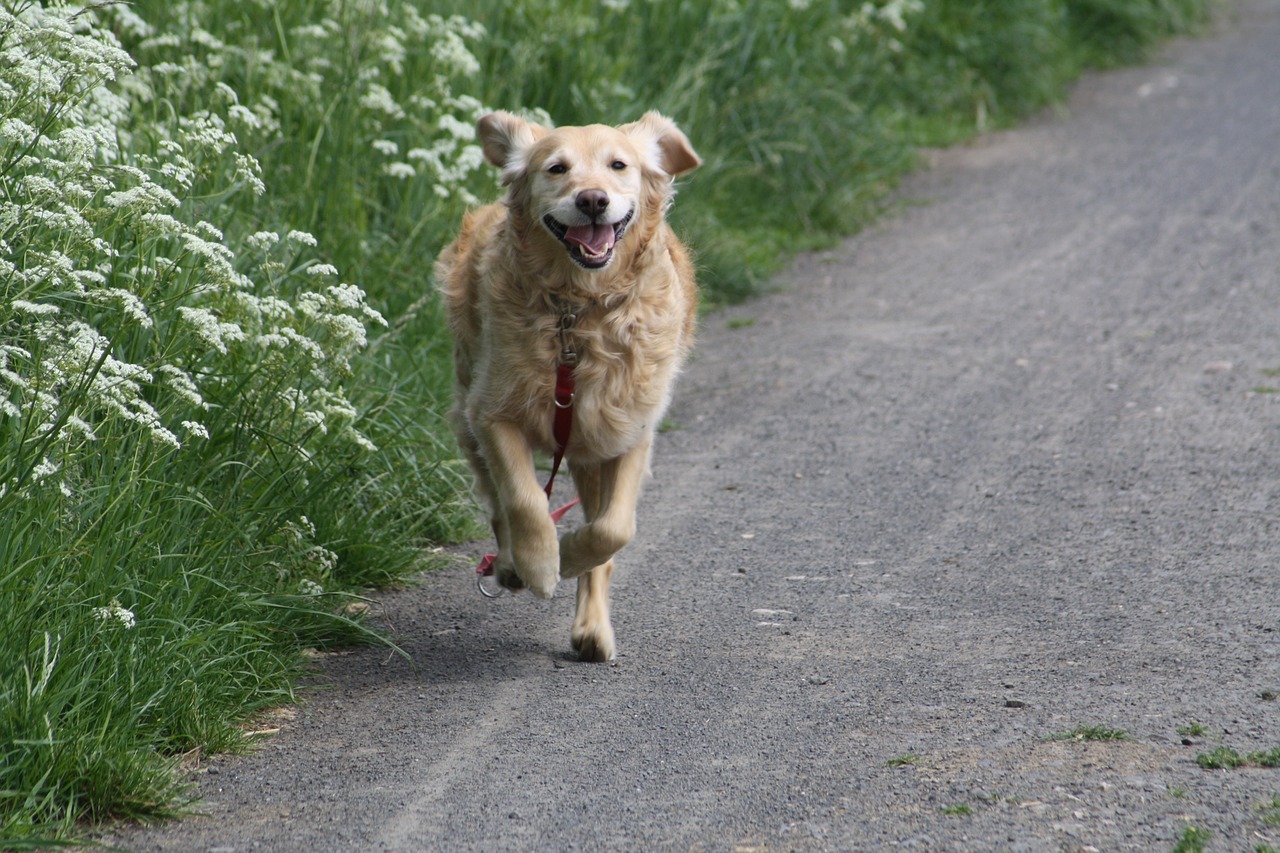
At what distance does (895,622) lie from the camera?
440 centimetres

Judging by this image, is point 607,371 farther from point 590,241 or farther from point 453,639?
point 453,639

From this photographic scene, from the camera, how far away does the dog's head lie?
413cm

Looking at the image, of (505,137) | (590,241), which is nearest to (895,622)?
(590,241)

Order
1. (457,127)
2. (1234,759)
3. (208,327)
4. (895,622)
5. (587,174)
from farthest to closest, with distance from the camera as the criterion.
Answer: (457,127), (895,622), (587,174), (208,327), (1234,759)

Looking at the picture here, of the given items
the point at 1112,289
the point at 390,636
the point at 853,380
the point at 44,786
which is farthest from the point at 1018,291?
the point at 44,786

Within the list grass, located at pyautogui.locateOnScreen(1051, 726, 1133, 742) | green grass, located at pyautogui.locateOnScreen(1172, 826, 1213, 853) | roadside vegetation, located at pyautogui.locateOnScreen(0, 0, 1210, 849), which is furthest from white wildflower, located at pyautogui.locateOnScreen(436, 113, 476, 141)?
green grass, located at pyautogui.locateOnScreen(1172, 826, 1213, 853)

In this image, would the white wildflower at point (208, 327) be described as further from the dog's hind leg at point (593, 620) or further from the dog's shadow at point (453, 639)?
the dog's hind leg at point (593, 620)

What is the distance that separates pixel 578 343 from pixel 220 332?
40.1 inches

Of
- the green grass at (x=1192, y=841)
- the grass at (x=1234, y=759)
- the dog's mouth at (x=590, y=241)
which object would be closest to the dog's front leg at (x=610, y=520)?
the dog's mouth at (x=590, y=241)

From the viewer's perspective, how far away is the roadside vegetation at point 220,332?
344 cm

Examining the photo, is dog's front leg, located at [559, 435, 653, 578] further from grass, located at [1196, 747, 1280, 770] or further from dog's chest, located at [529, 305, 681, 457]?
grass, located at [1196, 747, 1280, 770]

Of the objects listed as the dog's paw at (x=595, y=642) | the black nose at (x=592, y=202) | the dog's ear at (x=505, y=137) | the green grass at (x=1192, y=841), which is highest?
the dog's ear at (x=505, y=137)

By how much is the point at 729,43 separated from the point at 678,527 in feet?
15.0

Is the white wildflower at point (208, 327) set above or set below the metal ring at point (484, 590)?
above
